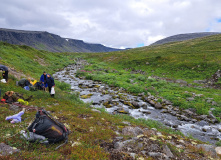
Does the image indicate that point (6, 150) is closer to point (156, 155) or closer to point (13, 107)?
point (13, 107)

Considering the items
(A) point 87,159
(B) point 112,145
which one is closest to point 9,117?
(A) point 87,159

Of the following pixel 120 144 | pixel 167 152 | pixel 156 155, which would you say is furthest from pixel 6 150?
pixel 167 152

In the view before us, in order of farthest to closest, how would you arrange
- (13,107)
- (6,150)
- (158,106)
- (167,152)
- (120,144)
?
(158,106) → (13,107) → (120,144) → (167,152) → (6,150)

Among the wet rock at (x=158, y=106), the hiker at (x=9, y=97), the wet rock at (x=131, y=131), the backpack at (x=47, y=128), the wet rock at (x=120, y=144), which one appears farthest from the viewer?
the wet rock at (x=158, y=106)

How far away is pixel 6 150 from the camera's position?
180 inches

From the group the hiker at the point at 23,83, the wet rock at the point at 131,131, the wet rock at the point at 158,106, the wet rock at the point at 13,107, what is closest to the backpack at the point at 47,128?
the wet rock at the point at 131,131

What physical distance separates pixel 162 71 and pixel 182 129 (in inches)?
1067

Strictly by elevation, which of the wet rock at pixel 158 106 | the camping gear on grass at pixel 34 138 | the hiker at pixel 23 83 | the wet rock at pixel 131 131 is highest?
the hiker at pixel 23 83

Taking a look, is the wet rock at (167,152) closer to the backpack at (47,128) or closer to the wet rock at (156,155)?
the wet rock at (156,155)

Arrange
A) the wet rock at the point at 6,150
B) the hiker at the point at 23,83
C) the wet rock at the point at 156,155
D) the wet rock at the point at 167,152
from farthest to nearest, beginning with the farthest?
1. the hiker at the point at 23,83
2. the wet rock at the point at 167,152
3. the wet rock at the point at 156,155
4. the wet rock at the point at 6,150

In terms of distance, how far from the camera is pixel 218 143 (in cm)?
919

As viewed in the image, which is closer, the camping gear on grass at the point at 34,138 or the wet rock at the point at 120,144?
the camping gear on grass at the point at 34,138

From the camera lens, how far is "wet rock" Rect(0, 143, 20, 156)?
442cm

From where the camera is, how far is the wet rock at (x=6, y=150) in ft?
14.5
